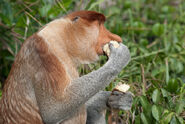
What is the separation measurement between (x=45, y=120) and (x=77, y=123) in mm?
289

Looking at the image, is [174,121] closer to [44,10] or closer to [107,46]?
[107,46]

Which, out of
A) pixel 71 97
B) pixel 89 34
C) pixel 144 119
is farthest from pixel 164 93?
pixel 71 97

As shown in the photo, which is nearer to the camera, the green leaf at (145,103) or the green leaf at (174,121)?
the green leaf at (174,121)

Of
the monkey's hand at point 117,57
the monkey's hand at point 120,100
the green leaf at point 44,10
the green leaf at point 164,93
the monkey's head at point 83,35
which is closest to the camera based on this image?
the monkey's hand at point 117,57

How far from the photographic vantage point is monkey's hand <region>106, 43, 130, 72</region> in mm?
2830

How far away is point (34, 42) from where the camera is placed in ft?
9.14

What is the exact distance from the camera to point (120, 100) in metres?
3.07

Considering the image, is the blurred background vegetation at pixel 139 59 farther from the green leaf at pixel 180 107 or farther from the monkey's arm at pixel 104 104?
the monkey's arm at pixel 104 104

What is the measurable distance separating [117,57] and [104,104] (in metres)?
0.58

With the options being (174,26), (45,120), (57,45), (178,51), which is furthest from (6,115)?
(174,26)

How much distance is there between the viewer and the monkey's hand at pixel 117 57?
283 cm

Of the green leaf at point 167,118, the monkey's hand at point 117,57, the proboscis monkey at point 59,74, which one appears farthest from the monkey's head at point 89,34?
the green leaf at point 167,118

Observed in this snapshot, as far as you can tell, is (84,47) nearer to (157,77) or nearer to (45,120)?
(45,120)

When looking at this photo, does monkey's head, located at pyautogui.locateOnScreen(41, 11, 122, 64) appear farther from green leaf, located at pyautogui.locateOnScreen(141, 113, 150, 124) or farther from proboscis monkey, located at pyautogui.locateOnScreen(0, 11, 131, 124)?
green leaf, located at pyautogui.locateOnScreen(141, 113, 150, 124)
